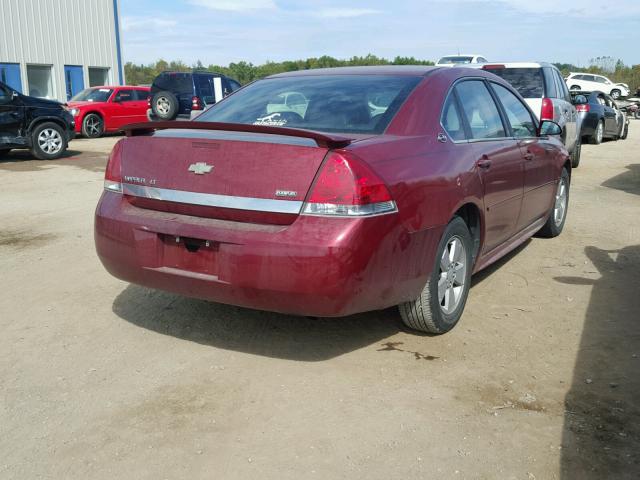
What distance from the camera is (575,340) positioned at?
13.9ft

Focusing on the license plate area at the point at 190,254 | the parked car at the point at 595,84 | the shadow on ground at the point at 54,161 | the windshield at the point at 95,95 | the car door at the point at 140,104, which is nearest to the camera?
the license plate area at the point at 190,254

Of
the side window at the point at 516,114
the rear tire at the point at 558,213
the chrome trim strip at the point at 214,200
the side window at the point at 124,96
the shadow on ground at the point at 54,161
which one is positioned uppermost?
the side window at the point at 516,114

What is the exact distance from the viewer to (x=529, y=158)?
17.6 feet

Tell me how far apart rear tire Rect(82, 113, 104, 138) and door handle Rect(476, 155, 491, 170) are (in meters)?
17.1

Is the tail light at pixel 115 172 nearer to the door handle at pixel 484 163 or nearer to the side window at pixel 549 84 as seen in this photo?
the door handle at pixel 484 163

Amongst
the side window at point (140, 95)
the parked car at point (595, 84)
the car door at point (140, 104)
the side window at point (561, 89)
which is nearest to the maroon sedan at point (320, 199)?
the side window at point (561, 89)

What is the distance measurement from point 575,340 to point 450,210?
1152 mm

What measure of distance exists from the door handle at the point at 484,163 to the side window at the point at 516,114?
881 mm

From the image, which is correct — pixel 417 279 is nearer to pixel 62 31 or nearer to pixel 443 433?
pixel 443 433

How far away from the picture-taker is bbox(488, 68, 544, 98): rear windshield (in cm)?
1069

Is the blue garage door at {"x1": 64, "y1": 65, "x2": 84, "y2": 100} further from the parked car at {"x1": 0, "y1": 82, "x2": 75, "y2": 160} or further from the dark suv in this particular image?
the parked car at {"x1": 0, "y1": 82, "x2": 75, "y2": 160}

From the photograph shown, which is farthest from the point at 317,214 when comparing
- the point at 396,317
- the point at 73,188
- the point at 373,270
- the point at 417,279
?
the point at 73,188

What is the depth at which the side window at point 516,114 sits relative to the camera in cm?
533

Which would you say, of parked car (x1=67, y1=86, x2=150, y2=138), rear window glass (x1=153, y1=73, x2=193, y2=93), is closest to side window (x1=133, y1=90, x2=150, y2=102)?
parked car (x1=67, y1=86, x2=150, y2=138)
